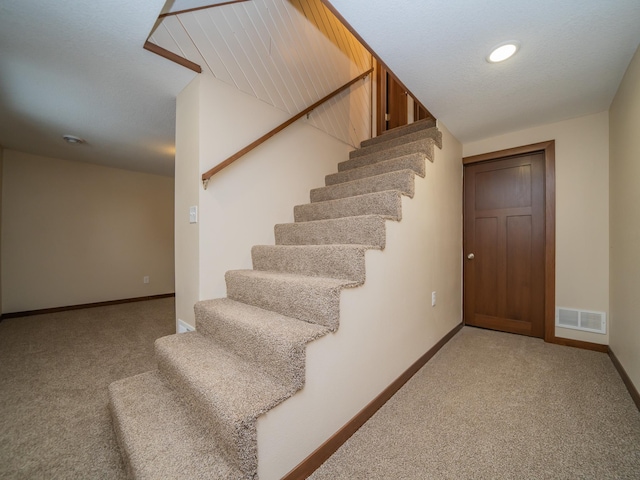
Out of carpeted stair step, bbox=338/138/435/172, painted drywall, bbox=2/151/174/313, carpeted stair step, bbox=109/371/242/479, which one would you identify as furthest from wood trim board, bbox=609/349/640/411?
painted drywall, bbox=2/151/174/313

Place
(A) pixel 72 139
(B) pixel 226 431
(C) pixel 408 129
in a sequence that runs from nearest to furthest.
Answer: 1. (B) pixel 226 431
2. (C) pixel 408 129
3. (A) pixel 72 139

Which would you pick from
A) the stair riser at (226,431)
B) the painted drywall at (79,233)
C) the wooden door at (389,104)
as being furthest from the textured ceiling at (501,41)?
the painted drywall at (79,233)

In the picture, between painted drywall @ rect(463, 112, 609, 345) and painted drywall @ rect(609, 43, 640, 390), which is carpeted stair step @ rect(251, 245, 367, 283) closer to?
painted drywall @ rect(609, 43, 640, 390)

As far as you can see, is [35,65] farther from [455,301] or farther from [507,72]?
[455,301]

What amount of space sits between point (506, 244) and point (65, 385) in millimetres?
4037

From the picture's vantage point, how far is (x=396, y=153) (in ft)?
8.25

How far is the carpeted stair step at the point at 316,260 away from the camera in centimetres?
146

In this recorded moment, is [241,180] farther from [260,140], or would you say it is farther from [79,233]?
[79,233]

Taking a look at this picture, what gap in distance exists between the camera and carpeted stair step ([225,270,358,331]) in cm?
127

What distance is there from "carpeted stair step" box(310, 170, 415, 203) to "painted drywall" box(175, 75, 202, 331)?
1116 millimetres

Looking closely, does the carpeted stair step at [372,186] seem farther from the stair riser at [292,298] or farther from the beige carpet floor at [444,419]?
the beige carpet floor at [444,419]

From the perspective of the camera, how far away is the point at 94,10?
1361mm

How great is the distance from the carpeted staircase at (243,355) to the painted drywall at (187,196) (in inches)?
10.8

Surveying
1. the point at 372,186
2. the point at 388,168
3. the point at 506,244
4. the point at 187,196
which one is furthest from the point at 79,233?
the point at 506,244
